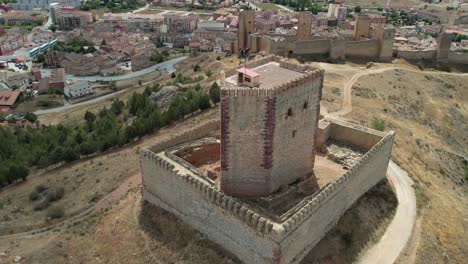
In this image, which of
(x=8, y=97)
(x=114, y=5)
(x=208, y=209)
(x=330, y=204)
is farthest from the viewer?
(x=114, y=5)

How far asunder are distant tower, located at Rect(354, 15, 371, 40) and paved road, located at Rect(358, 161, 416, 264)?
130 ft

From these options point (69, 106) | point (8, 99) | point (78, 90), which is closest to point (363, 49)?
point (69, 106)

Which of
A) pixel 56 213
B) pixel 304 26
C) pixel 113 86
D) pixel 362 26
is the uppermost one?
pixel 304 26

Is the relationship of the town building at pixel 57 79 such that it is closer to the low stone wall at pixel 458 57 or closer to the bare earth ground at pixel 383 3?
the low stone wall at pixel 458 57

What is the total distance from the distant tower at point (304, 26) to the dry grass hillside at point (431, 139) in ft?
43.7

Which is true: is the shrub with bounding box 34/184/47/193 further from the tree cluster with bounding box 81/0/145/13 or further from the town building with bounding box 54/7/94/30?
the tree cluster with bounding box 81/0/145/13

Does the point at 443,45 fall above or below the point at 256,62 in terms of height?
below

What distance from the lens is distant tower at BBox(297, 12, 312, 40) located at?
66938 millimetres

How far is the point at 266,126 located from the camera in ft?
79.9

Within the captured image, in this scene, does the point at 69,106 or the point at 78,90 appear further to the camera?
the point at 78,90

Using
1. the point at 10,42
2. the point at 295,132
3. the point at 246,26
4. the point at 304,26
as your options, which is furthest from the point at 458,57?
the point at 10,42

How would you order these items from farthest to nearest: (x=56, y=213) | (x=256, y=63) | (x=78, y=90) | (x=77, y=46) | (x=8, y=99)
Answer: (x=77, y=46) < (x=78, y=90) < (x=8, y=99) < (x=56, y=213) < (x=256, y=63)

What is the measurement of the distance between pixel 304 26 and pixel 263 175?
47.0m

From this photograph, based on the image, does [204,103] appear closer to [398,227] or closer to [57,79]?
[398,227]
